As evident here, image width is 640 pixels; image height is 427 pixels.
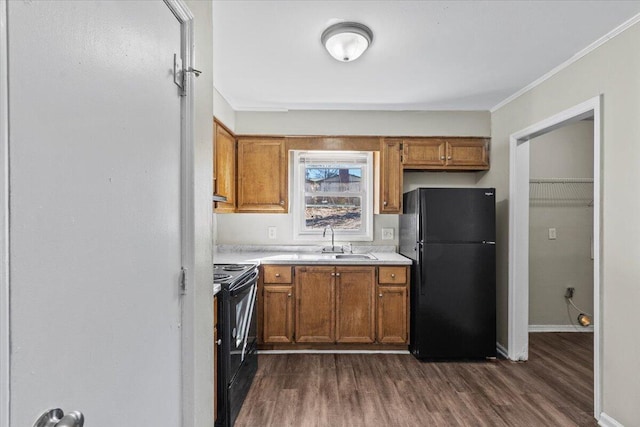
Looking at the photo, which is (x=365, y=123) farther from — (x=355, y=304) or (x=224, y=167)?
(x=355, y=304)

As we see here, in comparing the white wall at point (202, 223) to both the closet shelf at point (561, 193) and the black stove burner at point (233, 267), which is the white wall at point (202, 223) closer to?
the black stove burner at point (233, 267)

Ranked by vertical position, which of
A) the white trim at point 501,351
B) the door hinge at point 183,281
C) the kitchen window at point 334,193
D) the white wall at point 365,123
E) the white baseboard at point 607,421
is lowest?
the white trim at point 501,351

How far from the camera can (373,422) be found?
82.9 inches

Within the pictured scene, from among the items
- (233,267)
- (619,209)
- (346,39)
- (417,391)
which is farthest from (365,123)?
(417,391)

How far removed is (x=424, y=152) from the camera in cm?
347

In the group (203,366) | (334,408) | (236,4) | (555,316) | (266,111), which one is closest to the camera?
(203,366)

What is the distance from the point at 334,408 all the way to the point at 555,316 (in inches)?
118

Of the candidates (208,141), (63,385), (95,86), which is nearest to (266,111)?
(208,141)

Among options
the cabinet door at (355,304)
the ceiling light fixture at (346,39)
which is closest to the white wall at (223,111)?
the ceiling light fixture at (346,39)

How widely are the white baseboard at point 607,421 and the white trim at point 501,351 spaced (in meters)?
1.00

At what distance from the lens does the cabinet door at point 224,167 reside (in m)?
2.83

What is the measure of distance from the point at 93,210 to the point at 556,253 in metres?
4.43

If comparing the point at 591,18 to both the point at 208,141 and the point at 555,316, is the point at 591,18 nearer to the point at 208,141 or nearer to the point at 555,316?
the point at 208,141

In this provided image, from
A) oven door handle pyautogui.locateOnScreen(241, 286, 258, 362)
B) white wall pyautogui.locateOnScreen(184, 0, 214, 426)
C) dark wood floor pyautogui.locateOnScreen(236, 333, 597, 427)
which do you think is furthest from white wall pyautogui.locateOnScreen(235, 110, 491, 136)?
dark wood floor pyautogui.locateOnScreen(236, 333, 597, 427)
